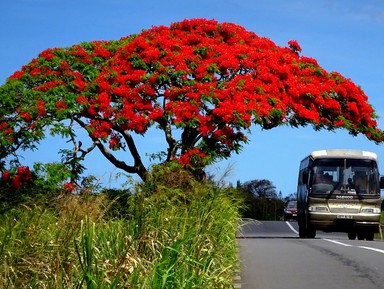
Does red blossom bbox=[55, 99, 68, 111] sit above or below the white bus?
above

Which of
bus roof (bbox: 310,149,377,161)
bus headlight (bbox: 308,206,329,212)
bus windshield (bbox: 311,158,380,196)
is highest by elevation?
bus roof (bbox: 310,149,377,161)

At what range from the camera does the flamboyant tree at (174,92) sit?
2578cm

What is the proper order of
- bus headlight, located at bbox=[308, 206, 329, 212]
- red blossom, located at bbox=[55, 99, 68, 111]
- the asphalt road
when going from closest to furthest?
the asphalt road
red blossom, located at bbox=[55, 99, 68, 111]
bus headlight, located at bbox=[308, 206, 329, 212]

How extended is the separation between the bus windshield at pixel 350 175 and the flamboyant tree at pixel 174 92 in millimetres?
2235

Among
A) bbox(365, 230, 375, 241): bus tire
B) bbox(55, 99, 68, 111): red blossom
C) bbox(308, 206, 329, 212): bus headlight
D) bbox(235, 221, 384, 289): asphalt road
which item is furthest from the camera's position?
bbox(365, 230, 375, 241): bus tire

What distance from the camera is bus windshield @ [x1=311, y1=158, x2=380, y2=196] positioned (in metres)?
26.5

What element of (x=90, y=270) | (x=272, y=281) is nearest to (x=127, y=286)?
(x=90, y=270)

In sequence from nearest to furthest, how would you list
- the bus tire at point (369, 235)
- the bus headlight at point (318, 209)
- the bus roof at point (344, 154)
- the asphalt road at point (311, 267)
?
the asphalt road at point (311, 267), the bus roof at point (344, 154), the bus headlight at point (318, 209), the bus tire at point (369, 235)

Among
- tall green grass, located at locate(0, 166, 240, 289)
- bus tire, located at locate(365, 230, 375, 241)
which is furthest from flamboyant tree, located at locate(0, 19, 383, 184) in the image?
tall green grass, located at locate(0, 166, 240, 289)

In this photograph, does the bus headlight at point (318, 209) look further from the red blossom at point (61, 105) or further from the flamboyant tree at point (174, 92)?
the red blossom at point (61, 105)

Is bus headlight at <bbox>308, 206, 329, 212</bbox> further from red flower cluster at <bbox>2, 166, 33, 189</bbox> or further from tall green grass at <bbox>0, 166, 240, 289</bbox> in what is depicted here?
tall green grass at <bbox>0, 166, 240, 289</bbox>

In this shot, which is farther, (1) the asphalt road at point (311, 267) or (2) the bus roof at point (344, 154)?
(2) the bus roof at point (344, 154)

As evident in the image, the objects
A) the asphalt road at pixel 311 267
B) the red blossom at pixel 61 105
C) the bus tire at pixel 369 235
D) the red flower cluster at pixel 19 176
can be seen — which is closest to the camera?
the asphalt road at pixel 311 267

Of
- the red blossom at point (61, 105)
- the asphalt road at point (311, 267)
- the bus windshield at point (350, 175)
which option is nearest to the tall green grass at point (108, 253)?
the asphalt road at point (311, 267)
